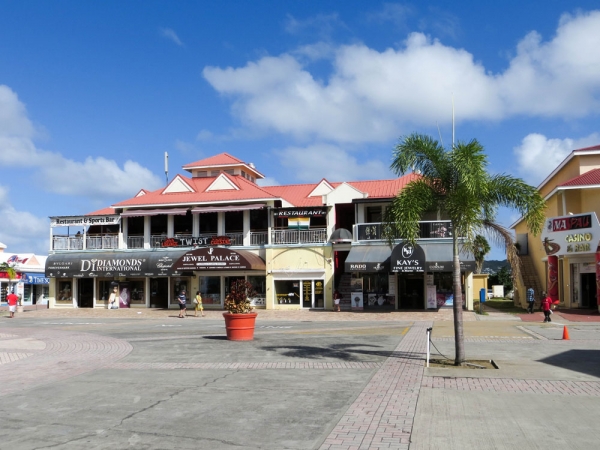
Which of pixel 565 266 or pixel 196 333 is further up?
pixel 565 266

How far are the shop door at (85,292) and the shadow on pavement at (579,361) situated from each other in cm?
3377

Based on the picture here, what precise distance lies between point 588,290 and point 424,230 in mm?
9342

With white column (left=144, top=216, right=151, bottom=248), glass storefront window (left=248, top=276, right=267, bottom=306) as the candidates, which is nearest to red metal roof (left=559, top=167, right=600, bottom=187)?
glass storefront window (left=248, top=276, right=267, bottom=306)

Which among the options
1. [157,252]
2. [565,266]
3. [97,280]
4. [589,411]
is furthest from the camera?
[97,280]

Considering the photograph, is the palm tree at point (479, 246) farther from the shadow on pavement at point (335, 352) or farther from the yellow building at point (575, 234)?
the yellow building at point (575, 234)

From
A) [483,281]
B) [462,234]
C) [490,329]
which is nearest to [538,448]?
[462,234]

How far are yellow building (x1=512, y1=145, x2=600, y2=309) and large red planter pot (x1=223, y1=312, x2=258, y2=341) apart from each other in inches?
750

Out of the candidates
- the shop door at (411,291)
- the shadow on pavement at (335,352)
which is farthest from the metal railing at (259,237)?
the shadow on pavement at (335,352)

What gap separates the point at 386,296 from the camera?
34.4 meters

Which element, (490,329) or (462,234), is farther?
(490,329)

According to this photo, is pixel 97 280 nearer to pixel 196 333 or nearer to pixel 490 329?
pixel 196 333

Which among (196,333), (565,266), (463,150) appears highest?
(463,150)

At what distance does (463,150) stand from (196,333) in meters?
12.1

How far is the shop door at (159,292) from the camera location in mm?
39031
